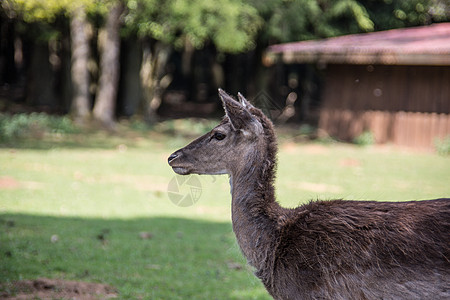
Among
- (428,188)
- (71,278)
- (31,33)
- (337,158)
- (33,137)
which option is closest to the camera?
(71,278)

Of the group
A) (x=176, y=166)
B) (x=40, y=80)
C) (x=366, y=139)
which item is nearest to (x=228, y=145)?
(x=176, y=166)

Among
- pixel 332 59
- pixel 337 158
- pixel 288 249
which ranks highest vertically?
pixel 332 59

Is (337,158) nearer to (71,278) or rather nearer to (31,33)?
(71,278)

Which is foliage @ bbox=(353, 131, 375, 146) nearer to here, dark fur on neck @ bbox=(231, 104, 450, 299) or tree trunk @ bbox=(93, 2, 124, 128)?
tree trunk @ bbox=(93, 2, 124, 128)

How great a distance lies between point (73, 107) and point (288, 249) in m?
23.5

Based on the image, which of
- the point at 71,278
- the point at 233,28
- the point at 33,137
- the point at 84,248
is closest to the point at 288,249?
the point at 71,278

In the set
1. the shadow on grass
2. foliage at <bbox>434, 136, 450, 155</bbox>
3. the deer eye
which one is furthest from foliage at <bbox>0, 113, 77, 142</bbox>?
the deer eye

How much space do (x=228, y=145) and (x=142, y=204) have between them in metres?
9.37

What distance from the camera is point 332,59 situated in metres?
24.3

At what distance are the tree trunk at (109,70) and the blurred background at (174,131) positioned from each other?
0.07 metres

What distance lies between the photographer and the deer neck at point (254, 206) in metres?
4.63

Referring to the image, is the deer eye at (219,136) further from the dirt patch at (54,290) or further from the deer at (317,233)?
the dirt patch at (54,290)

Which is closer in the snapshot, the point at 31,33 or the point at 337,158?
the point at 337,158

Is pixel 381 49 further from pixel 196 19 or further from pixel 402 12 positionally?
pixel 402 12
